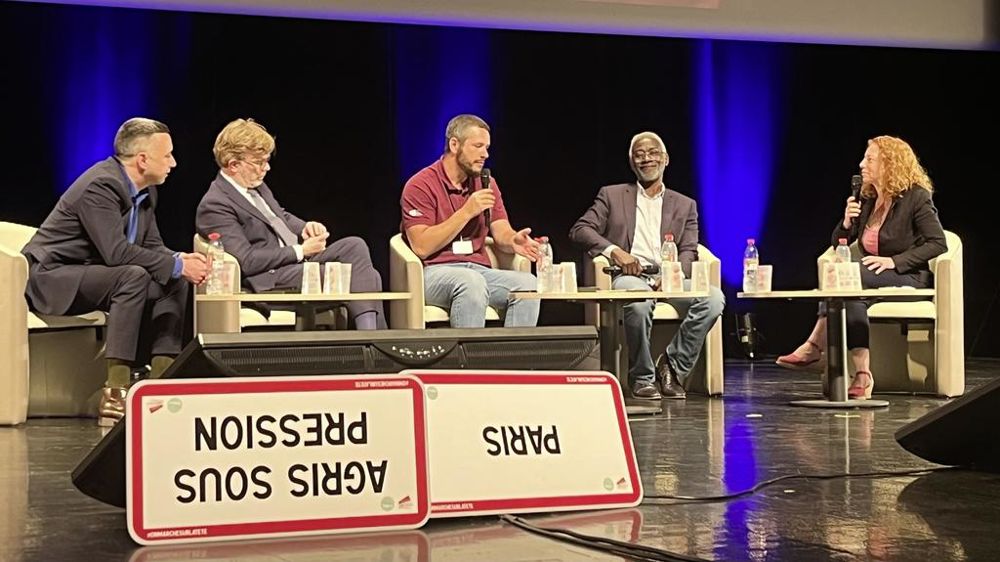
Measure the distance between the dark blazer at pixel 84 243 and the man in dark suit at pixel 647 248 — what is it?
1.85 meters

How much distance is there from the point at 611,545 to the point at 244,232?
3.24 meters

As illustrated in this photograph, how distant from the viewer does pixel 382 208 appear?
7.41 meters

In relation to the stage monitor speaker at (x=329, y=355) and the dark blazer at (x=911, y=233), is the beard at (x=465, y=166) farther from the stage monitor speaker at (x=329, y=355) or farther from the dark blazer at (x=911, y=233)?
the stage monitor speaker at (x=329, y=355)

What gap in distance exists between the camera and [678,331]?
5316 mm

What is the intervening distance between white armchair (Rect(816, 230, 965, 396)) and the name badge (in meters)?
1.44

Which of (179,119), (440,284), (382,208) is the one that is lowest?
(440,284)

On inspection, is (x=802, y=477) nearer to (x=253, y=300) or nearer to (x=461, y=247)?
(x=253, y=300)

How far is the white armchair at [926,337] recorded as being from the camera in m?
5.26

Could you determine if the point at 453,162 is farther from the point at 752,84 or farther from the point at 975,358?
the point at 975,358

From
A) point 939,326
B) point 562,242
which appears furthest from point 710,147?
point 939,326

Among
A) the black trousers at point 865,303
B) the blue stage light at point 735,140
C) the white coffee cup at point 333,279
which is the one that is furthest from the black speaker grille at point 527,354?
the blue stage light at point 735,140

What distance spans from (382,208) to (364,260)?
2.45m

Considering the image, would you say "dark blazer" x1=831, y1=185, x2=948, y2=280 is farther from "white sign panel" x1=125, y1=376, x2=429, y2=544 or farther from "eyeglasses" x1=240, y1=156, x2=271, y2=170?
"white sign panel" x1=125, y1=376, x2=429, y2=544

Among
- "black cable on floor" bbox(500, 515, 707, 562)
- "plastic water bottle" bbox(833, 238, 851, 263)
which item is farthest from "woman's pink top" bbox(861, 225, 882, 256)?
"black cable on floor" bbox(500, 515, 707, 562)
